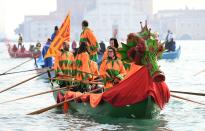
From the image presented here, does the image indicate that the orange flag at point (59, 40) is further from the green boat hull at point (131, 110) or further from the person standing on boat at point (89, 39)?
the green boat hull at point (131, 110)

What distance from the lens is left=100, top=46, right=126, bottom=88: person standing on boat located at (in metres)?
15.1

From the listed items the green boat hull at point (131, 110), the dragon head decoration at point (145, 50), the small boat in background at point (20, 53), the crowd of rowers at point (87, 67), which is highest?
the dragon head decoration at point (145, 50)

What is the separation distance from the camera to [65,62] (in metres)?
17.0

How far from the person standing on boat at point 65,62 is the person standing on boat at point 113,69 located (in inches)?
69.2

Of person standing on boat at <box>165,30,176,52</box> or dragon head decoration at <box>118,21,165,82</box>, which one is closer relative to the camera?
dragon head decoration at <box>118,21,165,82</box>

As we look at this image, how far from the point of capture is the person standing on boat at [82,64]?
53.1 feet

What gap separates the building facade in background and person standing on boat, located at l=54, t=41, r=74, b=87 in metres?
139

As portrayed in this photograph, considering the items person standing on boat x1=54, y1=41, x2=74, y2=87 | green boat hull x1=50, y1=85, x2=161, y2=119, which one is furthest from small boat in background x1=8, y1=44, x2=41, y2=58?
green boat hull x1=50, y1=85, x2=161, y2=119

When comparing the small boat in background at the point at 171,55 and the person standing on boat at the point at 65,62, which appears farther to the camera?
the small boat in background at the point at 171,55

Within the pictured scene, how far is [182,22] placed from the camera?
564 feet

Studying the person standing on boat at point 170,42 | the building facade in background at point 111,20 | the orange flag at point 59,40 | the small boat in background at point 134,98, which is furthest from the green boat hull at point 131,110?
the building facade in background at point 111,20

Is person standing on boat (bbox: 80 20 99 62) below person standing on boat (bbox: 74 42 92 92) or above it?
above

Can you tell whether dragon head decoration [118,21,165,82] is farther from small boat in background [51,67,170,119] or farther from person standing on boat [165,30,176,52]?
person standing on boat [165,30,176,52]

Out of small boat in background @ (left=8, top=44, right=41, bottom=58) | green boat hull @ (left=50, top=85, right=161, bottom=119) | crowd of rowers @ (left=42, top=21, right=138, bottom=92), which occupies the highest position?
crowd of rowers @ (left=42, top=21, right=138, bottom=92)
